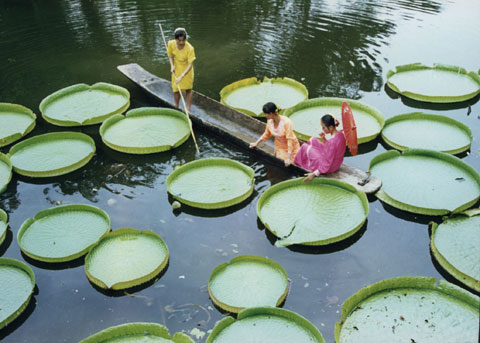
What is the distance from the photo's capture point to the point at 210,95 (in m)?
7.58

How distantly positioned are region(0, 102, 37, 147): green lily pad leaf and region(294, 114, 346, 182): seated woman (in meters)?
4.32

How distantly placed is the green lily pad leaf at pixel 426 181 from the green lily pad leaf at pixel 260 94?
2.08m

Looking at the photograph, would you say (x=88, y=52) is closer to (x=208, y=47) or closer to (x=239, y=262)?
(x=208, y=47)

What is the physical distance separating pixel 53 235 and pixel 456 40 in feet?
29.6

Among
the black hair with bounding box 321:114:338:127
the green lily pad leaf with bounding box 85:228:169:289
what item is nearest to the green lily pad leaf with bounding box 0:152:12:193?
the green lily pad leaf with bounding box 85:228:169:289

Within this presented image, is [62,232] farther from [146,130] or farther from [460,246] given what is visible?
[460,246]

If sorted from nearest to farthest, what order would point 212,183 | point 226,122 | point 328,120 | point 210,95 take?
point 328,120 → point 212,183 → point 226,122 → point 210,95

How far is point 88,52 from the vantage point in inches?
370

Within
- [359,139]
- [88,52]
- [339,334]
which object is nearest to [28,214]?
[339,334]

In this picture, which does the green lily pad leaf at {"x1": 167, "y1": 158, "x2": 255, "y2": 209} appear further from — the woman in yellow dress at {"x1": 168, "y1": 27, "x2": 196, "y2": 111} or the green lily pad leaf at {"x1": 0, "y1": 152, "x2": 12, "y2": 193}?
the green lily pad leaf at {"x1": 0, "y1": 152, "x2": 12, "y2": 193}

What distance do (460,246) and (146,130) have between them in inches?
175

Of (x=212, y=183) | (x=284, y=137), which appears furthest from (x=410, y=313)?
(x=212, y=183)

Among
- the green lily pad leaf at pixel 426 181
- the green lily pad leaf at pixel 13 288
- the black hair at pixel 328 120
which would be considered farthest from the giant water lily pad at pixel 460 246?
the green lily pad leaf at pixel 13 288

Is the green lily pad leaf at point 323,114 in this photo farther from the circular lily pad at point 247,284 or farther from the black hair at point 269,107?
the circular lily pad at point 247,284
